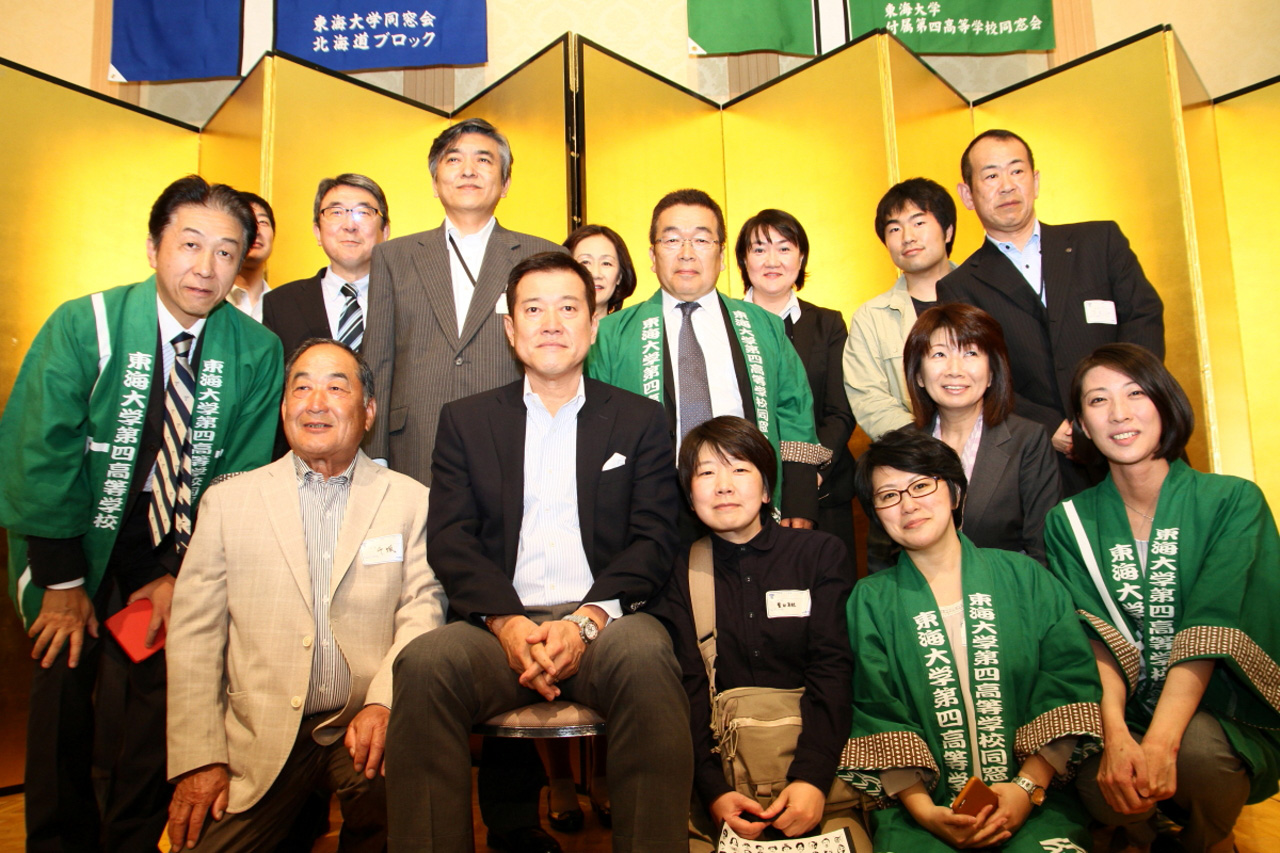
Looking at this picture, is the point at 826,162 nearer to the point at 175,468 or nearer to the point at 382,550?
the point at 382,550

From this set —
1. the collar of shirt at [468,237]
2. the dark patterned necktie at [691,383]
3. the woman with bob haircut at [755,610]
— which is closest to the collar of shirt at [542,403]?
the woman with bob haircut at [755,610]

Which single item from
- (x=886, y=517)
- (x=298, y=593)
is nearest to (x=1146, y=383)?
(x=886, y=517)

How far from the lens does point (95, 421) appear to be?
223 centimetres

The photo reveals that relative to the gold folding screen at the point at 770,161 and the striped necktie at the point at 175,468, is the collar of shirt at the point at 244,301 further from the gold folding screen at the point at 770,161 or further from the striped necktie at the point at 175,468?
the striped necktie at the point at 175,468

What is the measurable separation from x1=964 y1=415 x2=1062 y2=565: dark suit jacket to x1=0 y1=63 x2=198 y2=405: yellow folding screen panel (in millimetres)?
A: 3300

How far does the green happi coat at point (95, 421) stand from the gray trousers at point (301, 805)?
82 cm

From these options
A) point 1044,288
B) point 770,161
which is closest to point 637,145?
point 770,161

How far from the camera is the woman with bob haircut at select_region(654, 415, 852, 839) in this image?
1.79 metres

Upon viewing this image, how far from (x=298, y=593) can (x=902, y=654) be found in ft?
4.40

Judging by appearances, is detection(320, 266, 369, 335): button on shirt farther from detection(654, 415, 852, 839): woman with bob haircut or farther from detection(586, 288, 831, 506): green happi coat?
detection(654, 415, 852, 839): woman with bob haircut

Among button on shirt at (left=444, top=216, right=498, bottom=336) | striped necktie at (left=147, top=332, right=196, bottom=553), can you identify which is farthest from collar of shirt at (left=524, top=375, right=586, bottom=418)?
striped necktie at (left=147, top=332, right=196, bottom=553)

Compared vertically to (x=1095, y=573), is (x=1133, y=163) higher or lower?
higher

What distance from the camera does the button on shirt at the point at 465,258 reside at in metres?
2.57

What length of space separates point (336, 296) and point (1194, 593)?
2612mm
